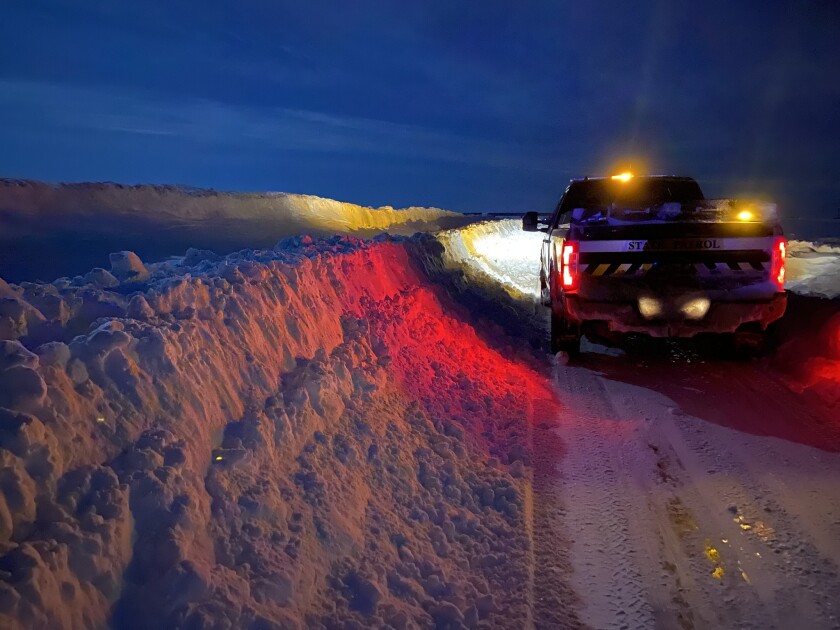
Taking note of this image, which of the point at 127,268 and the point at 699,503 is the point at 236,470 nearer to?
the point at 699,503

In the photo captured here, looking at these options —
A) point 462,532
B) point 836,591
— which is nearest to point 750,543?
point 836,591

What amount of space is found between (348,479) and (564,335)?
4.49 m

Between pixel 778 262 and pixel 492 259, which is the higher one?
pixel 778 262

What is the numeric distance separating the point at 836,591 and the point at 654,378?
3.96 meters

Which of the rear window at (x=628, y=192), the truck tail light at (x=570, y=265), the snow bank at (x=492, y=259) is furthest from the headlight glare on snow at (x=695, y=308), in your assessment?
the snow bank at (x=492, y=259)

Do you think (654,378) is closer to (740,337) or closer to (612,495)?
(740,337)

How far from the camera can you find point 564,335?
7914mm

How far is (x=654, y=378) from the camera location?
724cm

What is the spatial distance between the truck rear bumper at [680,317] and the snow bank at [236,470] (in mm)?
1808

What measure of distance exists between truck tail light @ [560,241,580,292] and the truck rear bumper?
0.14 meters

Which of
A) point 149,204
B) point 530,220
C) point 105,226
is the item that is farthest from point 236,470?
point 149,204

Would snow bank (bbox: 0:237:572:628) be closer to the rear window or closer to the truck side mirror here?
the truck side mirror

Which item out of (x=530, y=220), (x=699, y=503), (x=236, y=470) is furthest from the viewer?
(x=530, y=220)

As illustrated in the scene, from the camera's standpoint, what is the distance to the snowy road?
132 inches
